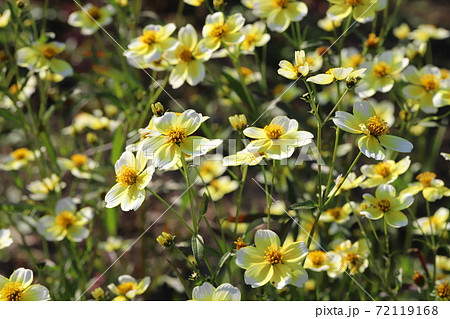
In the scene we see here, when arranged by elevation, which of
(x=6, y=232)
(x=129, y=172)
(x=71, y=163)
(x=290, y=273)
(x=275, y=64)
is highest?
(x=129, y=172)

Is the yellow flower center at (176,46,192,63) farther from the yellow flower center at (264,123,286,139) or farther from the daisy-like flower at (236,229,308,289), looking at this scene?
the daisy-like flower at (236,229,308,289)

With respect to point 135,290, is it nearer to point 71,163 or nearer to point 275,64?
point 71,163

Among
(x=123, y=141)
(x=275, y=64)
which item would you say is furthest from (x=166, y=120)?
(x=275, y=64)

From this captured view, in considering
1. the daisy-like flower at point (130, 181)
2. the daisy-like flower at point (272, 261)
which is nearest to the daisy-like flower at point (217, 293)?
the daisy-like flower at point (272, 261)

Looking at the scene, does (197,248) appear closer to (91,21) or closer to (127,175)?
(127,175)

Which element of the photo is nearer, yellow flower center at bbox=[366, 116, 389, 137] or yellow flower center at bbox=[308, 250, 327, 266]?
yellow flower center at bbox=[366, 116, 389, 137]

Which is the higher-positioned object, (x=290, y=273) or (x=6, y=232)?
(x=290, y=273)

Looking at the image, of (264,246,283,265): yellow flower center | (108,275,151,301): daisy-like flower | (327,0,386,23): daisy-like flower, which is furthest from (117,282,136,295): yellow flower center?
(327,0,386,23): daisy-like flower
